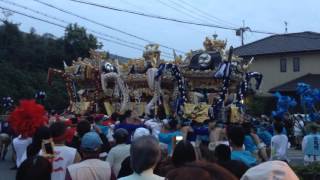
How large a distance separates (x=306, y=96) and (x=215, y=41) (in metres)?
4.06

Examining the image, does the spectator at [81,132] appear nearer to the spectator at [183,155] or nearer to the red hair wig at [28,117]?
the red hair wig at [28,117]

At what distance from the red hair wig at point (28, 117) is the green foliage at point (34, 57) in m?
28.5

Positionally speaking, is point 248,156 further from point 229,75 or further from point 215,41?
point 215,41

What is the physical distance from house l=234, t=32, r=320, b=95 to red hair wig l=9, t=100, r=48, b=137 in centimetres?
3282

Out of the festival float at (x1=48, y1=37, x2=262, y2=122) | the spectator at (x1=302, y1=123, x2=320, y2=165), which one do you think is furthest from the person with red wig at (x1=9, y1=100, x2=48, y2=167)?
the festival float at (x1=48, y1=37, x2=262, y2=122)

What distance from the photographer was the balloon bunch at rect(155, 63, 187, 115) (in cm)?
2073

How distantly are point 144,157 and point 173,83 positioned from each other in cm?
1861

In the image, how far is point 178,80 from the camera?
69.8ft

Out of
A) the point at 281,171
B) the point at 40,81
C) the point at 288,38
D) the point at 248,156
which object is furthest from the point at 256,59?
the point at 281,171

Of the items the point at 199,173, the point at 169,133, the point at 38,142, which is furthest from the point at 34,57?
the point at 199,173

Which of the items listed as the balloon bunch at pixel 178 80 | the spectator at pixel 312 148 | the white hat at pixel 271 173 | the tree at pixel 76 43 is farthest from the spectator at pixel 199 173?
the tree at pixel 76 43

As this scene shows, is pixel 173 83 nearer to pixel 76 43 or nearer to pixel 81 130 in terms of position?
pixel 81 130

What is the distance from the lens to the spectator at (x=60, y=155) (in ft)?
20.7

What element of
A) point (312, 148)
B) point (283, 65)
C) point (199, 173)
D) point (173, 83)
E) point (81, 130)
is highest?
point (283, 65)
